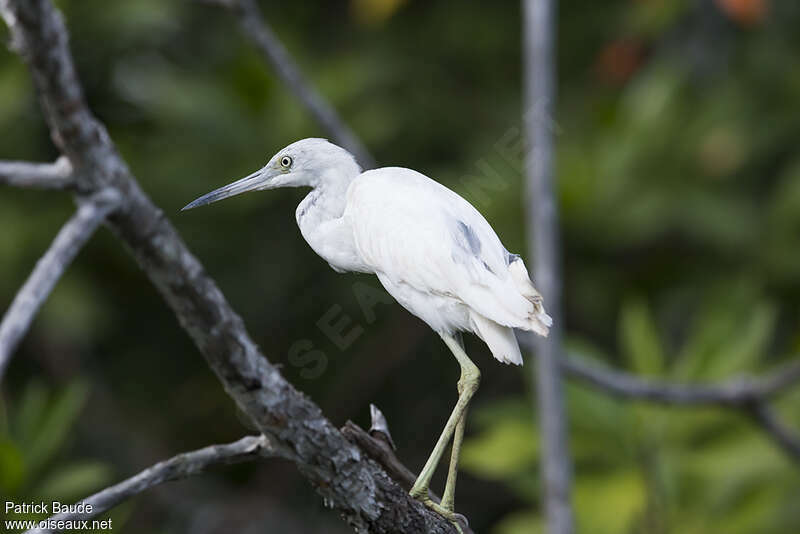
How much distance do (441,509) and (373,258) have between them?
0.39m

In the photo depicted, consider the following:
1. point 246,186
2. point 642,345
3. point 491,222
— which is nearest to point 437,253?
point 246,186

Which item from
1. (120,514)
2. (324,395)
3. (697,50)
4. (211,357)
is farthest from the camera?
(697,50)

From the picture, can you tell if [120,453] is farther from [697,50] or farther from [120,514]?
[697,50]

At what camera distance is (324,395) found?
13.8ft

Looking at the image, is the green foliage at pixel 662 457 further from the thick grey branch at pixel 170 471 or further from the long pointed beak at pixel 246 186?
the long pointed beak at pixel 246 186

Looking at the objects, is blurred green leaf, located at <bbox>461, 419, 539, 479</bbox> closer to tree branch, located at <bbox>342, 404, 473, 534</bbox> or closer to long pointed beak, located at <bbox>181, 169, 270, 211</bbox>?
tree branch, located at <bbox>342, 404, 473, 534</bbox>

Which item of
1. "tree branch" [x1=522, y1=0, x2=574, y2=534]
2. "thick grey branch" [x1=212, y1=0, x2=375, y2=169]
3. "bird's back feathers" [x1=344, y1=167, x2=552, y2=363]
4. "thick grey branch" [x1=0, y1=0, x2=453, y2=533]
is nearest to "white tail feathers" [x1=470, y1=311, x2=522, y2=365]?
"bird's back feathers" [x1=344, y1=167, x2=552, y2=363]

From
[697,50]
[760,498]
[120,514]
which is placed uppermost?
[697,50]

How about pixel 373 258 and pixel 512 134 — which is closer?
pixel 373 258

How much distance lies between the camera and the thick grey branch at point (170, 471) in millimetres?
1347


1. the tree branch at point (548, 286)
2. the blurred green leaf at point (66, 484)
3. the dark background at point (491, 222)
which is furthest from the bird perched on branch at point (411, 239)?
the blurred green leaf at point (66, 484)

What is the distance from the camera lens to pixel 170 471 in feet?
4.66

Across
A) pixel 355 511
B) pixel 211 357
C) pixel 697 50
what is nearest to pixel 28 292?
pixel 211 357

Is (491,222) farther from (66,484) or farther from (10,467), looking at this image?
(10,467)
